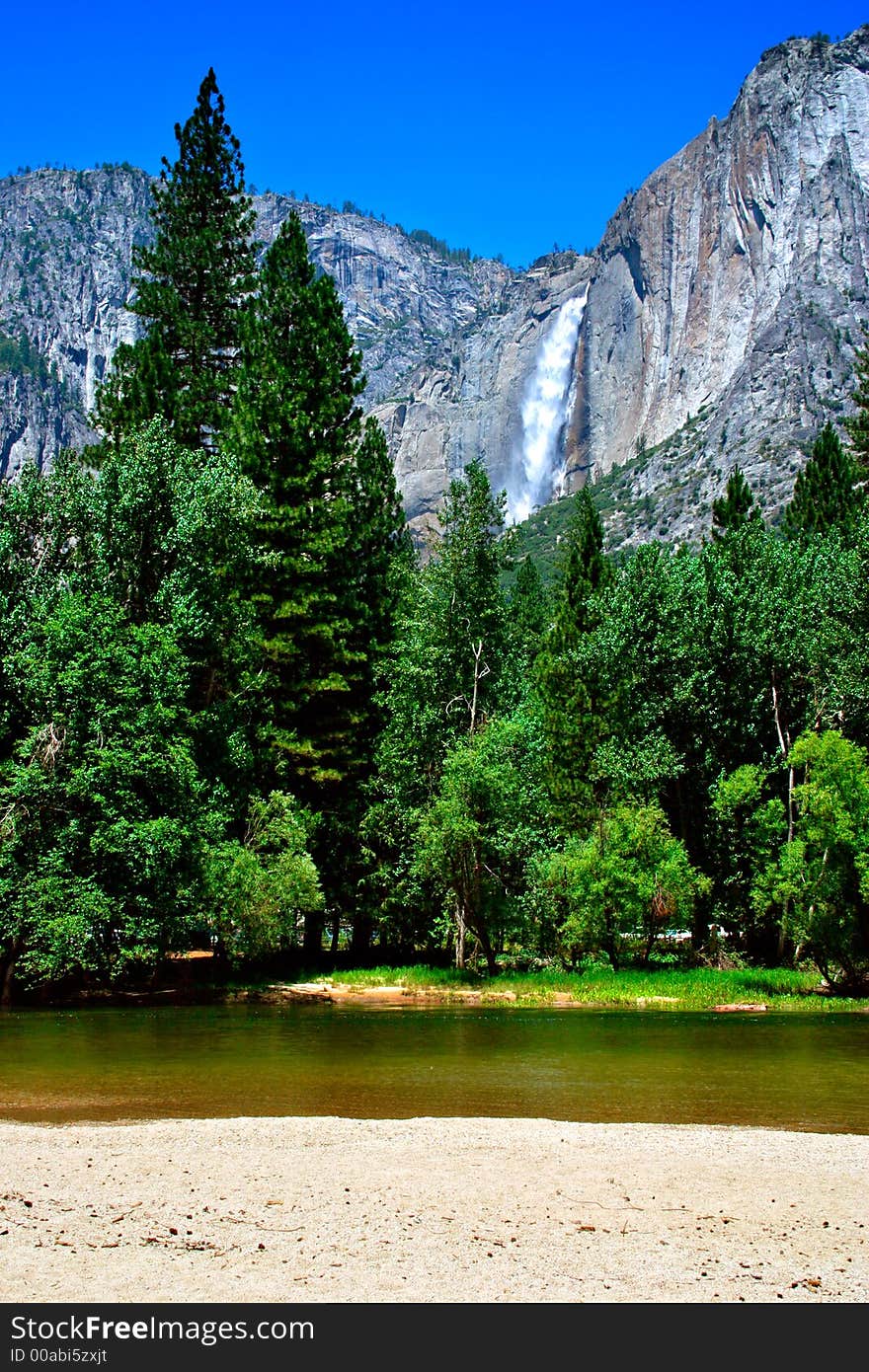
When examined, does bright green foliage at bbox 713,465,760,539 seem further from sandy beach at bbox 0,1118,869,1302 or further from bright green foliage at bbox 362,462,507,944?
sandy beach at bbox 0,1118,869,1302

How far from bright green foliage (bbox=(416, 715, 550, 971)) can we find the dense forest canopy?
3.6 inches

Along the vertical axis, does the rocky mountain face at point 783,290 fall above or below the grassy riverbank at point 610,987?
above

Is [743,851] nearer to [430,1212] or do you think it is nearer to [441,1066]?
[441,1066]

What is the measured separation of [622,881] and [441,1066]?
1472 centimetres

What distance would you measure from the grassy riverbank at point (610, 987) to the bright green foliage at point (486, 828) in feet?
6.04

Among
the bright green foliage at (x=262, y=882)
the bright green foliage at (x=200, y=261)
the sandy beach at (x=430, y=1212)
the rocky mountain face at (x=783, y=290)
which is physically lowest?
the sandy beach at (x=430, y=1212)

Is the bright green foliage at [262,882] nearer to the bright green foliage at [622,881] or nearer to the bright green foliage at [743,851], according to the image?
the bright green foliage at [622,881]

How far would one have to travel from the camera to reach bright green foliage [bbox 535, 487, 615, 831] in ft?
131

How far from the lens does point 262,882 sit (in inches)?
1144

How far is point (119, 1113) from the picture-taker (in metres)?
13.2

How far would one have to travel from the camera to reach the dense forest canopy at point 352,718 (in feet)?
89.1

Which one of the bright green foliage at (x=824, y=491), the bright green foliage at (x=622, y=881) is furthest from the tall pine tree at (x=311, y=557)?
the bright green foliage at (x=824, y=491)
